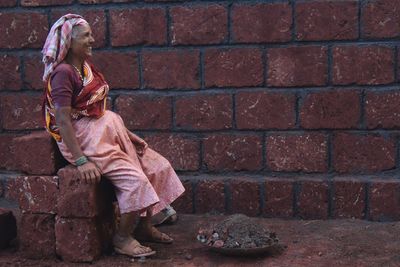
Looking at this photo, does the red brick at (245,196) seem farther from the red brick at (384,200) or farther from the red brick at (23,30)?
the red brick at (23,30)

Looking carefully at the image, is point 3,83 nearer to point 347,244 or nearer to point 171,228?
point 171,228

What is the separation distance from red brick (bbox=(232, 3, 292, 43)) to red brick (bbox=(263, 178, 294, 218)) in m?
0.98

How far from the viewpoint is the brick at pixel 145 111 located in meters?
4.77

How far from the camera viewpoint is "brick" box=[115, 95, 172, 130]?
477cm

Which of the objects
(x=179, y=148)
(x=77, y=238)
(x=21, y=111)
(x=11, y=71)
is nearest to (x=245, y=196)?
(x=179, y=148)

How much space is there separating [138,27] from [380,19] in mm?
1654

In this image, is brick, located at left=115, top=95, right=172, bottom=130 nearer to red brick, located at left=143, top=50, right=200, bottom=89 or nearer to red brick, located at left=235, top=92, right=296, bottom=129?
red brick, located at left=143, top=50, right=200, bottom=89

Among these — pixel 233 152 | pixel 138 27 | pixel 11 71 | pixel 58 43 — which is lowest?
pixel 233 152

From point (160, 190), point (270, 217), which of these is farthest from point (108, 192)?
point (270, 217)

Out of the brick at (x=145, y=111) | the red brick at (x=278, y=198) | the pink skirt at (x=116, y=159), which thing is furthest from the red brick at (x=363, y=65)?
the pink skirt at (x=116, y=159)

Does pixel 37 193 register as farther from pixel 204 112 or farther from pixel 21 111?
pixel 204 112

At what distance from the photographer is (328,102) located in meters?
4.54

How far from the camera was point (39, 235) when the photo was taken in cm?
397

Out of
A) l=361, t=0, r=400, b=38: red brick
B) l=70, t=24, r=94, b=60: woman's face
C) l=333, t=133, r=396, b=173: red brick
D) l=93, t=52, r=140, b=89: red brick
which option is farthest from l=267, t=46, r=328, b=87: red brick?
l=70, t=24, r=94, b=60: woman's face
